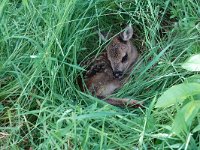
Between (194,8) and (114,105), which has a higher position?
(194,8)

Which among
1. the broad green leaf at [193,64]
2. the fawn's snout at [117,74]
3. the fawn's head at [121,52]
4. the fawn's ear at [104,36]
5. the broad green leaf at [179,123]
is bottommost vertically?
the fawn's snout at [117,74]

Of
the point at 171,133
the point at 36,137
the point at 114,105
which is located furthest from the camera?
the point at 114,105

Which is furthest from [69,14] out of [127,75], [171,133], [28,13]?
[171,133]

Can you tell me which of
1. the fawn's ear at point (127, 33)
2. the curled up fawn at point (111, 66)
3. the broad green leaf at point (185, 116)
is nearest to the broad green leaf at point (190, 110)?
the broad green leaf at point (185, 116)

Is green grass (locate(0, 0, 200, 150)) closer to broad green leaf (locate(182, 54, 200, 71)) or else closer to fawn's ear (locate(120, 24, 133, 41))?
fawn's ear (locate(120, 24, 133, 41))

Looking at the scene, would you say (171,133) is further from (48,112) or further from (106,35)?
(106,35)

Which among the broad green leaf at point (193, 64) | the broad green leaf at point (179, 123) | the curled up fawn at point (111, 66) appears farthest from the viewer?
the curled up fawn at point (111, 66)

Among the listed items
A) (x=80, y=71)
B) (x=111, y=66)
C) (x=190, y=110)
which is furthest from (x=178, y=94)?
(x=111, y=66)

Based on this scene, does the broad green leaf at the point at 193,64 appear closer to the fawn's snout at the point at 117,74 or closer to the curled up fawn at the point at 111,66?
the curled up fawn at the point at 111,66
